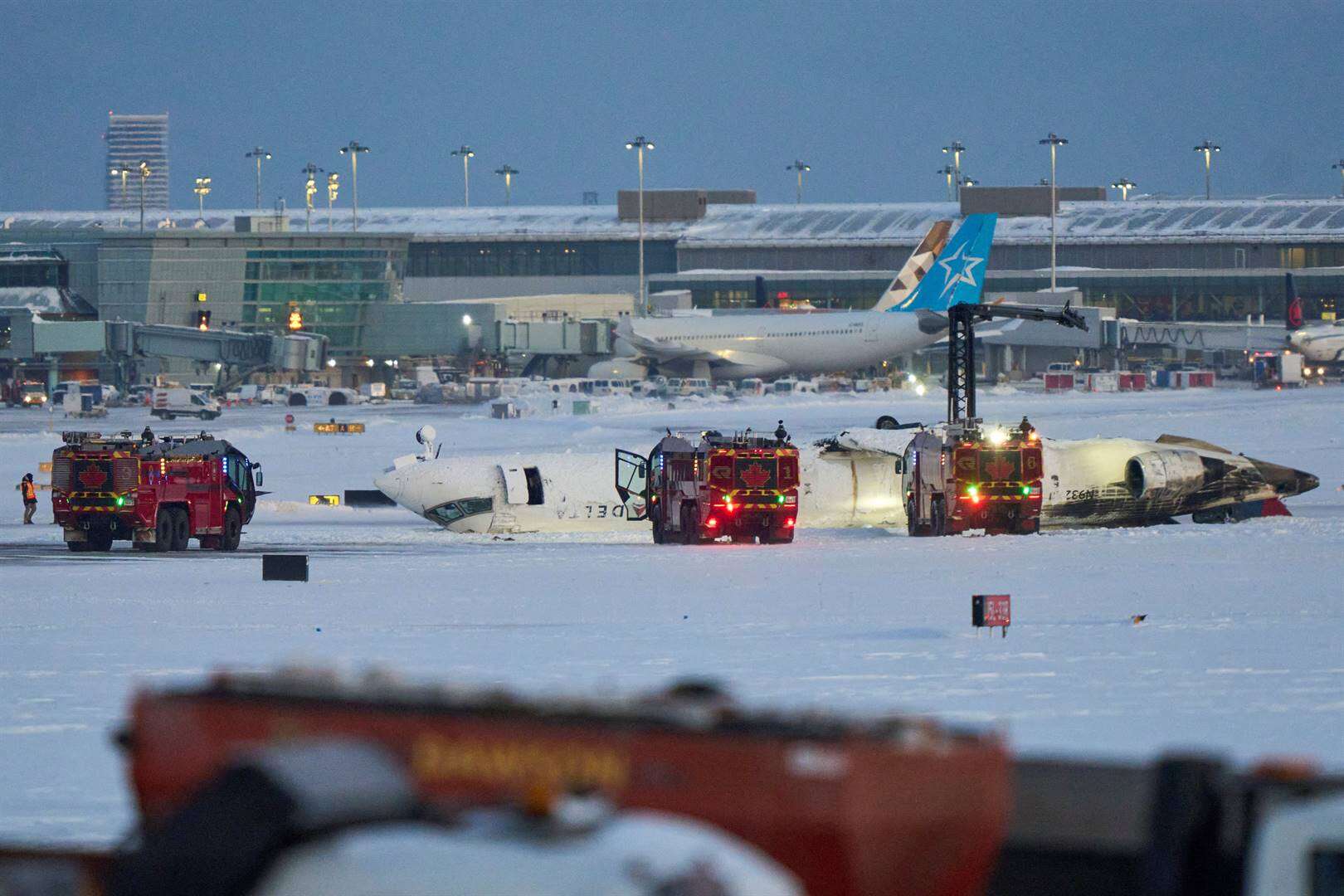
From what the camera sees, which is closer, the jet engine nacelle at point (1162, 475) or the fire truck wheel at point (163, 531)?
the fire truck wheel at point (163, 531)

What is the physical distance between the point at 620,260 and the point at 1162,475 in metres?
119

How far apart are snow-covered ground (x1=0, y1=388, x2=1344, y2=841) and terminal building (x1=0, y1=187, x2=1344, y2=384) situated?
76.2 m

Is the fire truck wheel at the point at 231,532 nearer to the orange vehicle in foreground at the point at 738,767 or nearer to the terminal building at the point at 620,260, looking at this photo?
the orange vehicle in foreground at the point at 738,767

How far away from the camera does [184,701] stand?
17.0 feet

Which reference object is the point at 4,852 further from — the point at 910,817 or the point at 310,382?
the point at 310,382

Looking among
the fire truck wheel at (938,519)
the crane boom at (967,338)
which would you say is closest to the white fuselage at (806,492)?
the fire truck wheel at (938,519)

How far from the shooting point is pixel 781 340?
10631 cm

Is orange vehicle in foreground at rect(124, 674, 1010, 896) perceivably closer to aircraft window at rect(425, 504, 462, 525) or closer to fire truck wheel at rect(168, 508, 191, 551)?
fire truck wheel at rect(168, 508, 191, 551)

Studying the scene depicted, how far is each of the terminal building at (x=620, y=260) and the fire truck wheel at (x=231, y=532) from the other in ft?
261

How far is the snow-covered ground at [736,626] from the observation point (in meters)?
14.3

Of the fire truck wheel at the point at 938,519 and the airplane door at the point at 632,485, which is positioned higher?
the airplane door at the point at 632,485

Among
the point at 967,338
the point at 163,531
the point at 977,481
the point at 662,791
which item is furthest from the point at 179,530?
the point at 662,791

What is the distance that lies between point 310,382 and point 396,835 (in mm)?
118859

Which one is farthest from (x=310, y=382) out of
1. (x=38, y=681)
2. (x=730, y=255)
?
(x=38, y=681)
